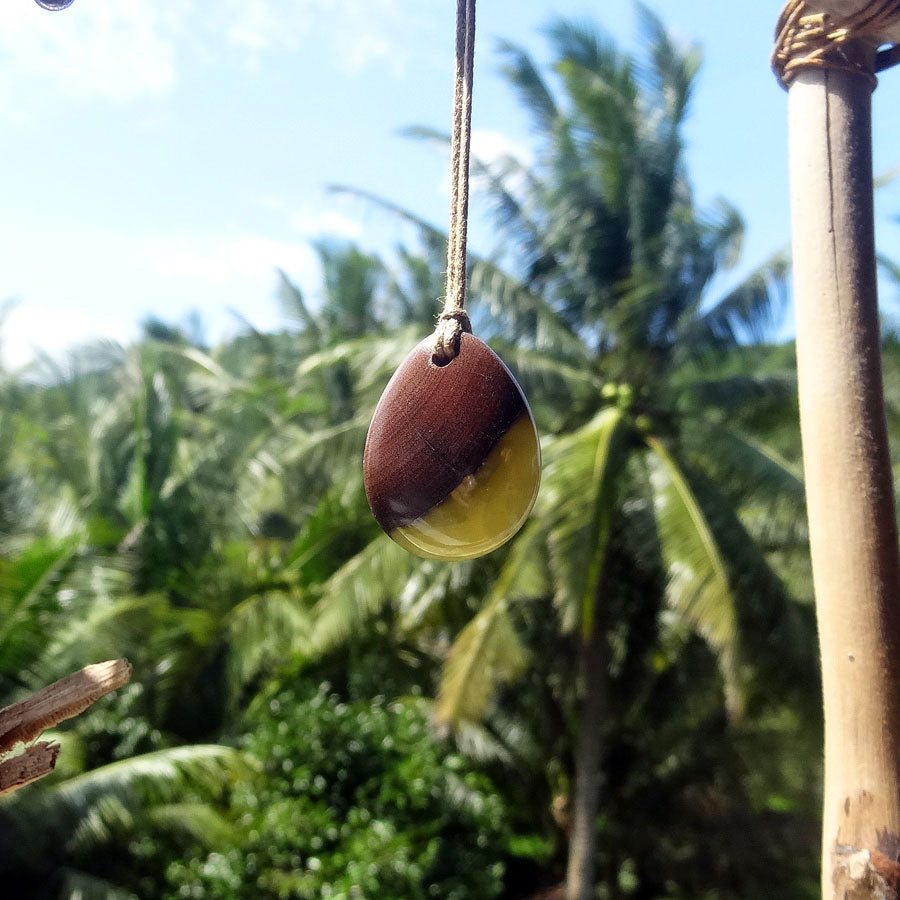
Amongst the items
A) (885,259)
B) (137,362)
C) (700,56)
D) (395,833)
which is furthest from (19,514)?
(885,259)

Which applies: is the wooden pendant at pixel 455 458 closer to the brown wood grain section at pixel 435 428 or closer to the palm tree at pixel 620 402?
the brown wood grain section at pixel 435 428

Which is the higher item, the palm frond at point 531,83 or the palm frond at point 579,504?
the palm frond at point 531,83

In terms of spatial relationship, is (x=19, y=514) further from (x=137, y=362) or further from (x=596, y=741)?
(x=596, y=741)

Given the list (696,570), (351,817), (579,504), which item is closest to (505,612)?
(579,504)

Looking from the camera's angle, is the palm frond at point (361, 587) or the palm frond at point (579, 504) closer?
the palm frond at point (579, 504)

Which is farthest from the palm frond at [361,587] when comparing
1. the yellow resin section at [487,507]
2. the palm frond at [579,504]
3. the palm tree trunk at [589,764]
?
the yellow resin section at [487,507]

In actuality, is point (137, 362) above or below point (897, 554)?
above

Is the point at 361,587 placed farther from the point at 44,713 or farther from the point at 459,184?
the point at 459,184
